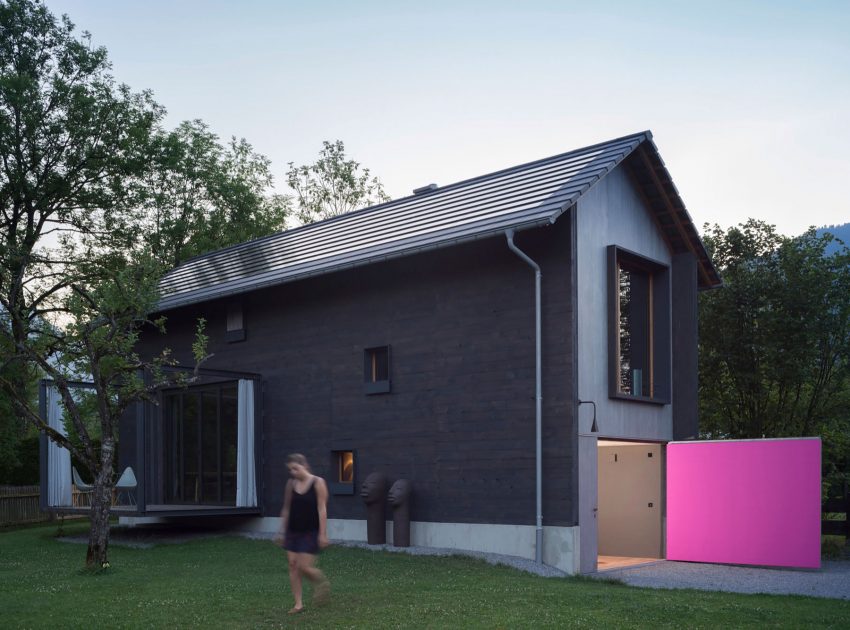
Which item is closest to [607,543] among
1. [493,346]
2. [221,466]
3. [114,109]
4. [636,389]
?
[636,389]

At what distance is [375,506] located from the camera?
15023 mm

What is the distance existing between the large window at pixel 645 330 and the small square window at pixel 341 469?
504 centimetres

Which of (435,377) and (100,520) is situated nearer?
(100,520)

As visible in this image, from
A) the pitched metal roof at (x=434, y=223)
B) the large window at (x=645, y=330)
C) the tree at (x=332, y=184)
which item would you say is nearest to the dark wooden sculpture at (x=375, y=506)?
the pitched metal roof at (x=434, y=223)

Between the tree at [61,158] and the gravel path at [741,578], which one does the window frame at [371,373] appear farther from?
the tree at [61,158]

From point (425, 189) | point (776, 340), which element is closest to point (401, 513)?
point (425, 189)

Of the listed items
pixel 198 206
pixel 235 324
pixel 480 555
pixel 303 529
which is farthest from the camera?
pixel 198 206

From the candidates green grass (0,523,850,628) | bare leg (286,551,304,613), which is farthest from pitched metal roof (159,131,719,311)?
bare leg (286,551,304,613)

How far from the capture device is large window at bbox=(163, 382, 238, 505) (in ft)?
58.6

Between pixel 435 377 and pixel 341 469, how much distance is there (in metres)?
2.88

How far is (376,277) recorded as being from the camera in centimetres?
1598

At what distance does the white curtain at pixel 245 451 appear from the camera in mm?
17000

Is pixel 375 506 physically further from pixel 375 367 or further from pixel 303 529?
pixel 303 529

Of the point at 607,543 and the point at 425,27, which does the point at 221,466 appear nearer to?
the point at 607,543
